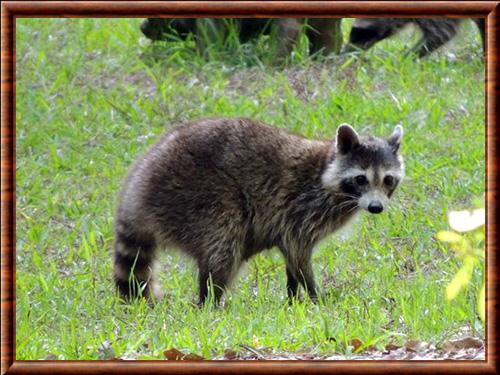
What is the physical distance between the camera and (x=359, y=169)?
666 centimetres

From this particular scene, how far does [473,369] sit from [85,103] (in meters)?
6.18

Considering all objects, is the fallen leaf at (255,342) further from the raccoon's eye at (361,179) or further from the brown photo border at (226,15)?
Result: the raccoon's eye at (361,179)

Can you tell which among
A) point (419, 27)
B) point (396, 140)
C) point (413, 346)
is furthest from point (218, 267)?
point (419, 27)

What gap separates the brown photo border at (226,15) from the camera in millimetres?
3865

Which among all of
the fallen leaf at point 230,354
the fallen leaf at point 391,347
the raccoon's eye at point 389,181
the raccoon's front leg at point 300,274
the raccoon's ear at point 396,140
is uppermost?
the fallen leaf at point 230,354

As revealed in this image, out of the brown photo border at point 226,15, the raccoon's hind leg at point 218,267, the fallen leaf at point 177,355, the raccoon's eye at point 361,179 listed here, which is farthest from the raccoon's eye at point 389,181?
the brown photo border at point 226,15

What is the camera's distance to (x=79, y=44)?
1059cm

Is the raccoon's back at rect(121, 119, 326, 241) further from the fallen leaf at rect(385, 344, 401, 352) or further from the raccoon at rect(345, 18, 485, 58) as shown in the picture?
the raccoon at rect(345, 18, 485, 58)

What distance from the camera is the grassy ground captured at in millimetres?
5312

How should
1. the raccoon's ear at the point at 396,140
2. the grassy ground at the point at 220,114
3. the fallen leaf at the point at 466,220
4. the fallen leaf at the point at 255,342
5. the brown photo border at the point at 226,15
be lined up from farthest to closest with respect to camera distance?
the raccoon's ear at the point at 396,140, the grassy ground at the point at 220,114, the fallen leaf at the point at 255,342, the brown photo border at the point at 226,15, the fallen leaf at the point at 466,220

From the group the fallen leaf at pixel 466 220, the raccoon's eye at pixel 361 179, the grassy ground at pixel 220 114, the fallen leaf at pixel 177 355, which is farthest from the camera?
the raccoon's eye at pixel 361 179

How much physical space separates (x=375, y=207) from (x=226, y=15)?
2534mm
